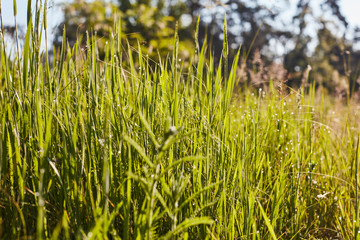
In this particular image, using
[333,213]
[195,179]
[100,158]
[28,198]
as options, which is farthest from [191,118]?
[333,213]

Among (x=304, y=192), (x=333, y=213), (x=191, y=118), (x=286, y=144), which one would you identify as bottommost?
(x=333, y=213)

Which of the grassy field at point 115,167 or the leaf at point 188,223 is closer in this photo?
the leaf at point 188,223

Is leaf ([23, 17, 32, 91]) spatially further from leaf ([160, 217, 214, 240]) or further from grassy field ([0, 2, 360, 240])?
leaf ([160, 217, 214, 240])

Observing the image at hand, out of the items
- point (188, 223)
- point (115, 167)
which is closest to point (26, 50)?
point (115, 167)

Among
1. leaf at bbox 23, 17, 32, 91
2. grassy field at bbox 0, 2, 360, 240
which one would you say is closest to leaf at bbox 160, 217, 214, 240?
grassy field at bbox 0, 2, 360, 240

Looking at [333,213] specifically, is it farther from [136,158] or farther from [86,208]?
[86,208]

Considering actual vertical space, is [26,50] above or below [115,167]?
above

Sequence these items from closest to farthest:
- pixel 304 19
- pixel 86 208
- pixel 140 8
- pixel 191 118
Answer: pixel 86 208 < pixel 191 118 < pixel 140 8 < pixel 304 19

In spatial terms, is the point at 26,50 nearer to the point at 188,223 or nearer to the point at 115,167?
the point at 115,167

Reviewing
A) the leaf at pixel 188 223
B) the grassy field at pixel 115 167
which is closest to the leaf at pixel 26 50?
the grassy field at pixel 115 167

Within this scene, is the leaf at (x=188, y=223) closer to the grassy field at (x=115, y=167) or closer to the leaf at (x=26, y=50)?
the grassy field at (x=115, y=167)

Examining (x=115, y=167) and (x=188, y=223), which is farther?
(x=115, y=167)

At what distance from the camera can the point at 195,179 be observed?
109 cm

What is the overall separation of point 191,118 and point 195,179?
26cm
